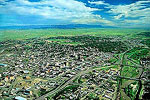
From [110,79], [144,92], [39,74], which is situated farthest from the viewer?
[39,74]

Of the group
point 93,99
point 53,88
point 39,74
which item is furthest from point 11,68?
point 93,99

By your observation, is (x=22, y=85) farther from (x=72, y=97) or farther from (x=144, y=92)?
(x=144, y=92)

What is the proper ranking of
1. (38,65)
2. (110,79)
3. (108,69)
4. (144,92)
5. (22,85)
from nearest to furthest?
(144,92) < (22,85) < (110,79) < (108,69) < (38,65)

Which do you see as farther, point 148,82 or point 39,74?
point 39,74

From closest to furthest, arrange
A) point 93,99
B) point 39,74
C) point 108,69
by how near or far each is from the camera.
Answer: point 93,99, point 39,74, point 108,69

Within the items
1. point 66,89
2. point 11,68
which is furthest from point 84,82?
point 11,68

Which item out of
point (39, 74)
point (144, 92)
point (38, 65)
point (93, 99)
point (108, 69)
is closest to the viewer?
point (93, 99)

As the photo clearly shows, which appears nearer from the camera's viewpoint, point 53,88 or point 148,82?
point 53,88

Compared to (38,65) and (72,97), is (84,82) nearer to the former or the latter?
(72,97)
